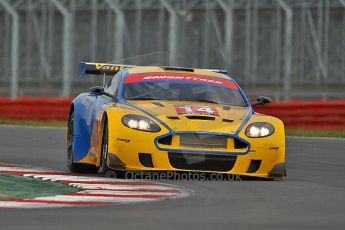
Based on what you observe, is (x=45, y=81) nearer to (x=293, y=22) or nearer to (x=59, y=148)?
→ (x=293, y=22)

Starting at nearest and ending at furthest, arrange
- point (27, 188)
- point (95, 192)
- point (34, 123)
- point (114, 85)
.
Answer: point (95, 192), point (27, 188), point (114, 85), point (34, 123)

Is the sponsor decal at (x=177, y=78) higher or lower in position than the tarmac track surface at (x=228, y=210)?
higher

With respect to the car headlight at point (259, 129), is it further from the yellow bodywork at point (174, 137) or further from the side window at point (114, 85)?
the side window at point (114, 85)

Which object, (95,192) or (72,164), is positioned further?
(72,164)

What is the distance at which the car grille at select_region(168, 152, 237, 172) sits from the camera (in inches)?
461

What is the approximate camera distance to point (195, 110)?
12172 mm

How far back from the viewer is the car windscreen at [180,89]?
42.2 ft

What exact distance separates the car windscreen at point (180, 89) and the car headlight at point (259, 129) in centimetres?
94

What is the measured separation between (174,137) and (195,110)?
57 centimetres

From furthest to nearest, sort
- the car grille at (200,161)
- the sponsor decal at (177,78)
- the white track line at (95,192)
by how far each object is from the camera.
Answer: the sponsor decal at (177,78) → the car grille at (200,161) → the white track line at (95,192)

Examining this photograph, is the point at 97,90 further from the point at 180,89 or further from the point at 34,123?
the point at 34,123

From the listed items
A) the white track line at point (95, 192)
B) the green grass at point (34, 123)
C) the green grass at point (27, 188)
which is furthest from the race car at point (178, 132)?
the green grass at point (34, 123)

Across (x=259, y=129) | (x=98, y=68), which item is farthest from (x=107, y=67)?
(x=259, y=129)

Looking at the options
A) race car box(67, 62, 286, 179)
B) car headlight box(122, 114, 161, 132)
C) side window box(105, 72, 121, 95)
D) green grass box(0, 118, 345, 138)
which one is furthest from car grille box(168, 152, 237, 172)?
green grass box(0, 118, 345, 138)
